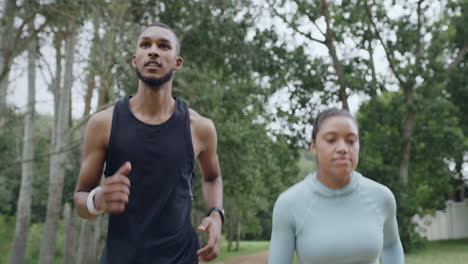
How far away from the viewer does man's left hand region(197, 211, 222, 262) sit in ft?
11.5

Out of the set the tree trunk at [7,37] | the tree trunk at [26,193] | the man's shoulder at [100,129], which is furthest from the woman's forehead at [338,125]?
the tree trunk at [26,193]

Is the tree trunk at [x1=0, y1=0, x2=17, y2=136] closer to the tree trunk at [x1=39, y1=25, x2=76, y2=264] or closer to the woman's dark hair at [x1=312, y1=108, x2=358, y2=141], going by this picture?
the woman's dark hair at [x1=312, y1=108, x2=358, y2=141]

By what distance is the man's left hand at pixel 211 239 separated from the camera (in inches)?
138

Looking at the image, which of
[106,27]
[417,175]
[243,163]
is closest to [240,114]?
[243,163]

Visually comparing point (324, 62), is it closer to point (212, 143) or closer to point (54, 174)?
point (54, 174)

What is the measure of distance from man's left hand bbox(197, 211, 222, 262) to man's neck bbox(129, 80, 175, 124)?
29.2 inches

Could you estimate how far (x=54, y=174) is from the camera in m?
22.2

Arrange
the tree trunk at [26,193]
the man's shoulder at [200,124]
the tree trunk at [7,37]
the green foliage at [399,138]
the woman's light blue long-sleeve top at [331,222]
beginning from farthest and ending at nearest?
1. the green foliage at [399,138]
2. the tree trunk at [26,193]
3. the tree trunk at [7,37]
4. the man's shoulder at [200,124]
5. the woman's light blue long-sleeve top at [331,222]

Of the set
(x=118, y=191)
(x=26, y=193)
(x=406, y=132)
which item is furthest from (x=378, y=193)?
(x=26, y=193)

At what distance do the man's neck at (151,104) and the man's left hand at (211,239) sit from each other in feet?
2.43

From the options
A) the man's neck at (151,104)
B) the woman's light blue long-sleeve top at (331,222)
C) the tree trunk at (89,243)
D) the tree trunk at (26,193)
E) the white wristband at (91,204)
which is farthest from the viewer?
the tree trunk at (26,193)

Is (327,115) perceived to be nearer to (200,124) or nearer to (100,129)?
(200,124)

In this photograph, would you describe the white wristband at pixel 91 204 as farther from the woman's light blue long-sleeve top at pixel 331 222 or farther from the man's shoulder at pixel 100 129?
the woman's light blue long-sleeve top at pixel 331 222

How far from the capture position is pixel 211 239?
354 cm
